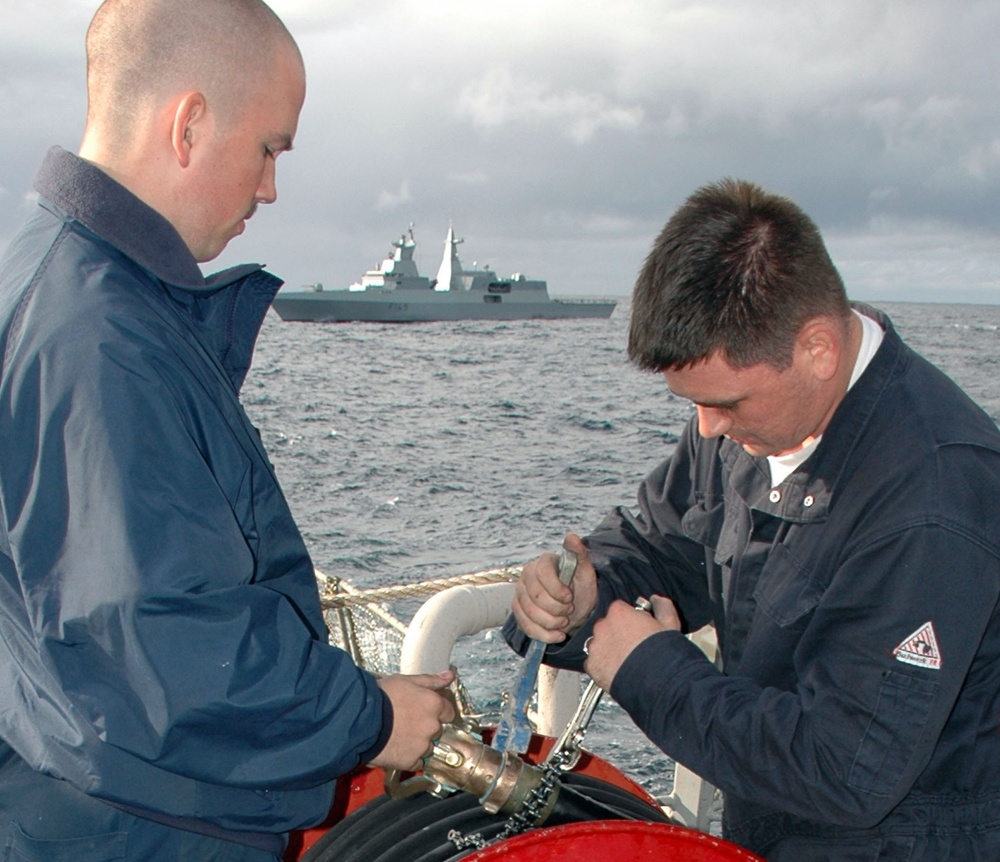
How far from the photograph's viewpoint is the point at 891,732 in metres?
1.55

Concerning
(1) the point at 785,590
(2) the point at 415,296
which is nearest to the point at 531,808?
(1) the point at 785,590

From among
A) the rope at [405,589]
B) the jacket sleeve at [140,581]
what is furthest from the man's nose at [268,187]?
the rope at [405,589]

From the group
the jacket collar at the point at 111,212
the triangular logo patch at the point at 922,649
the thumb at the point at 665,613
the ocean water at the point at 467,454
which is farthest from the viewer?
the ocean water at the point at 467,454

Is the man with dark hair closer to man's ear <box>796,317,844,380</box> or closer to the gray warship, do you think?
man's ear <box>796,317,844,380</box>

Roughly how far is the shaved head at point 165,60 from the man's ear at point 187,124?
0.06 feet

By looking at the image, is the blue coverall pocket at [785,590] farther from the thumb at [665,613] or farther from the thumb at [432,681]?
the thumb at [432,681]

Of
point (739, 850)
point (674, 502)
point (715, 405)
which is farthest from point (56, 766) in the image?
point (674, 502)

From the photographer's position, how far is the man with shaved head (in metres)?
1.23

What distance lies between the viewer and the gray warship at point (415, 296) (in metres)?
54.1

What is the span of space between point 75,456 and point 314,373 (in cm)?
3157

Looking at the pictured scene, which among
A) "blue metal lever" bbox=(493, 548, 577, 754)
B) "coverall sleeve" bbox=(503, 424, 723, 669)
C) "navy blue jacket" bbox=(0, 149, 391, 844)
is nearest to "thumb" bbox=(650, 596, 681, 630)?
"coverall sleeve" bbox=(503, 424, 723, 669)

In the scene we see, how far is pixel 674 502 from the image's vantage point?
2203 mm

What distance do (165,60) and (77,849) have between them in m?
1.08

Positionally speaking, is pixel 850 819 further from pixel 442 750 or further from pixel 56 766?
pixel 56 766
